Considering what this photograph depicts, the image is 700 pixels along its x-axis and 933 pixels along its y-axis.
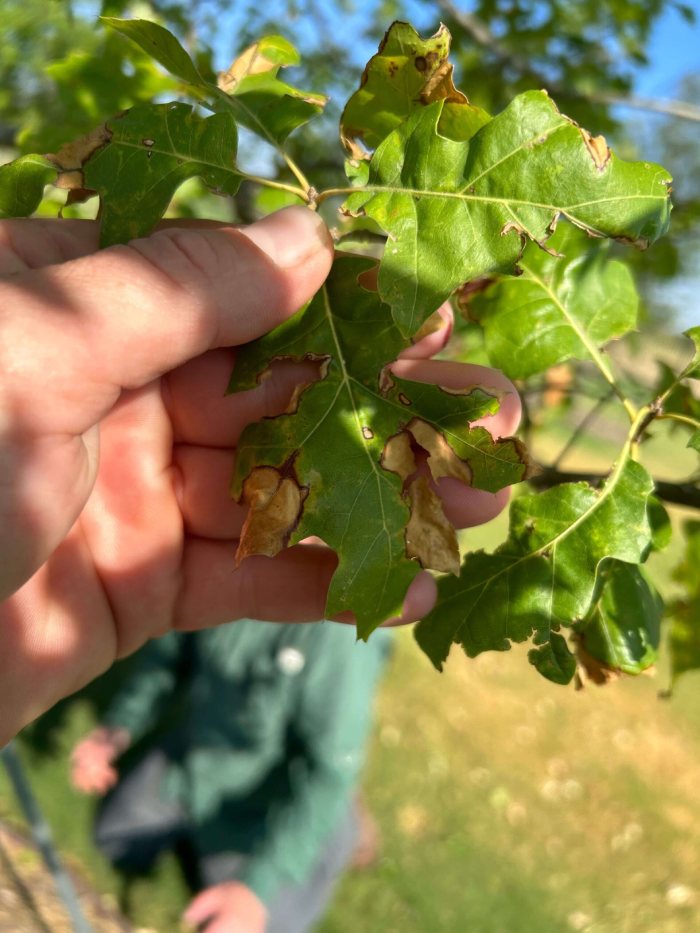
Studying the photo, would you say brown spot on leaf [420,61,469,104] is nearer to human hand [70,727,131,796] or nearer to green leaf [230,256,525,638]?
green leaf [230,256,525,638]

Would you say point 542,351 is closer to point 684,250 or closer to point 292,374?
point 292,374

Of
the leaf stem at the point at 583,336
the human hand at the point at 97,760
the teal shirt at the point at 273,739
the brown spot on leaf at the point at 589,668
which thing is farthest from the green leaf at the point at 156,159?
the human hand at the point at 97,760

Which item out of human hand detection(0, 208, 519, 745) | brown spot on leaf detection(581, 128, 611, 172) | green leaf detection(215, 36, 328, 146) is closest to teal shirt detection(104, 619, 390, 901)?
human hand detection(0, 208, 519, 745)

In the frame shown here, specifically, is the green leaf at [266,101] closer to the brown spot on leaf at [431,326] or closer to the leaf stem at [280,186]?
the leaf stem at [280,186]

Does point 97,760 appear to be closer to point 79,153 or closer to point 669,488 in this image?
point 669,488

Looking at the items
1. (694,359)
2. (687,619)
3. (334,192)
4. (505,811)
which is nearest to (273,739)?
(505,811)

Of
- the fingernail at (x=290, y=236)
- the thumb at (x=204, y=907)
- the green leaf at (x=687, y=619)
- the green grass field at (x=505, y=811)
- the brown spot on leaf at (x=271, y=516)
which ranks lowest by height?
the green grass field at (x=505, y=811)
